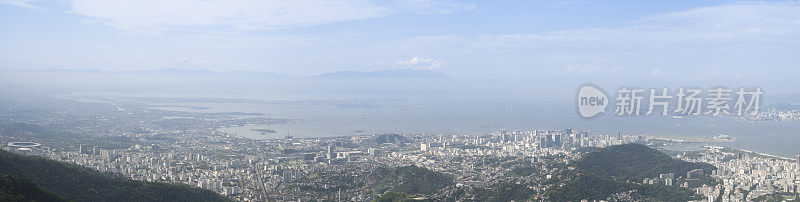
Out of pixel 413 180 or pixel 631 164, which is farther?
pixel 631 164

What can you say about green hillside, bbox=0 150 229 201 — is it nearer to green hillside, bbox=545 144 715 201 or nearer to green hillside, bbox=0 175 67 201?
green hillside, bbox=0 175 67 201

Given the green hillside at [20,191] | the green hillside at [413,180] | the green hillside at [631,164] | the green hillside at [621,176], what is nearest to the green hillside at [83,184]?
the green hillside at [20,191]

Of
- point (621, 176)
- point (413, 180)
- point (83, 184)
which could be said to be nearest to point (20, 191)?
point (83, 184)

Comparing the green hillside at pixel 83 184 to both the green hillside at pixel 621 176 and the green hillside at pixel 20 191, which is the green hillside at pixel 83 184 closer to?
the green hillside at pixel 20 191

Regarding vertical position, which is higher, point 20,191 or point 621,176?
point 20,191

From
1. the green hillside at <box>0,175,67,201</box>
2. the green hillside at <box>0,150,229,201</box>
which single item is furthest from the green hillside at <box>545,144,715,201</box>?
the green hillside at <box>0,175,67,201</box>

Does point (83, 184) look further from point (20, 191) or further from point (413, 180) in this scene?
point (413, 180)

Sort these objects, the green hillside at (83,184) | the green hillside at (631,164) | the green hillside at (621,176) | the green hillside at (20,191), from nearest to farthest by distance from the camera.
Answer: the green hillside at (20,191)
the green hillside at (83,184)
the green hillside at (621,176)
the green hillside at (631,164)

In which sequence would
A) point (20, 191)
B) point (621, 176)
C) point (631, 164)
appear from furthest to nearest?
point (631, 164)
point (621, 176)
point (20, 191)
